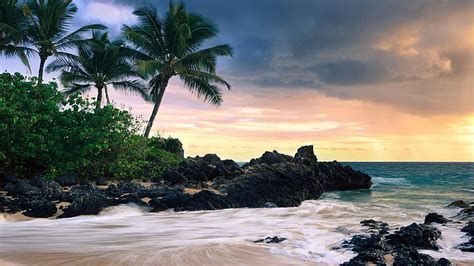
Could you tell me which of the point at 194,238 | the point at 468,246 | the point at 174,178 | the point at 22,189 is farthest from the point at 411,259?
the point at 174,178

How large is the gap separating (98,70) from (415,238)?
2514 centimetres

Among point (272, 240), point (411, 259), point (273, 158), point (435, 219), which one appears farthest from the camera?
point (273, 158)

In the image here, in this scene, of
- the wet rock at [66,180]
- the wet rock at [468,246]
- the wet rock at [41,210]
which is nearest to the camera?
the wet rock at [468,246]

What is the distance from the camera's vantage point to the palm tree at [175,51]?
23.9 m

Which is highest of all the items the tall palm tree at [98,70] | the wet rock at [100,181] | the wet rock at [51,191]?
the tall palm tree at [98,70]

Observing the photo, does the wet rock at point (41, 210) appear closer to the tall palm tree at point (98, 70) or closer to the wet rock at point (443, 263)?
the wet rock at point (443, 263)

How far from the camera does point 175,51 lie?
77.9 feet

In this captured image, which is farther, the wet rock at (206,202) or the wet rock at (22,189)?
the wet rock at (22,189)

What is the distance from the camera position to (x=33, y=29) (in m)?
23.9

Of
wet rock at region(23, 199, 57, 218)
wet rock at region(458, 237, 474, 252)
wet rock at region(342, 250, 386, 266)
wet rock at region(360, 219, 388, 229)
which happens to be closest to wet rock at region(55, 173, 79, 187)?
wet rock at region(23, 199, 57, 218)

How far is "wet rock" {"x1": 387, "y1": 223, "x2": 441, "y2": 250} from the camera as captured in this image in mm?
5820

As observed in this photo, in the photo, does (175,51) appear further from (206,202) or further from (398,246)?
(398,246)

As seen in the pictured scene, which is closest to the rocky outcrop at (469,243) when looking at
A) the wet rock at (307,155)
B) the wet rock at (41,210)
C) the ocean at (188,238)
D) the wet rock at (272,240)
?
the ocean at (188,238)

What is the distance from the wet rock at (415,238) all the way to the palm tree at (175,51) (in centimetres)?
1892
